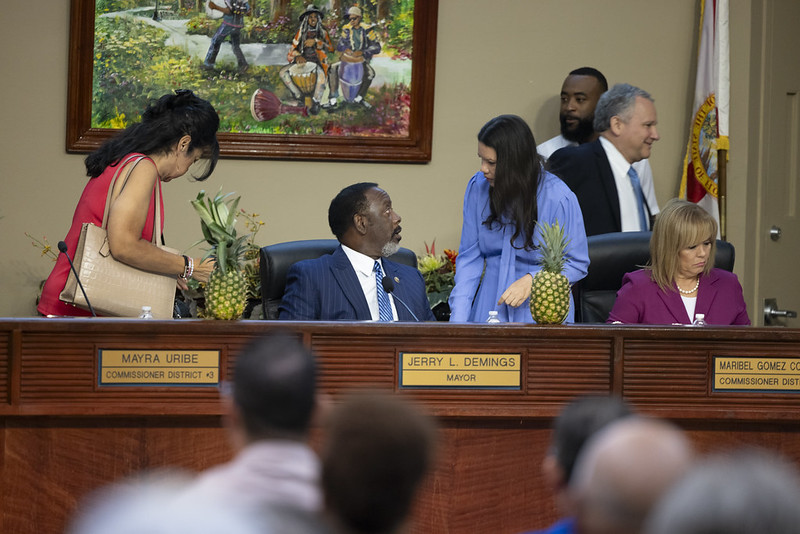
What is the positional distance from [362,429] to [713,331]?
2.08 metres

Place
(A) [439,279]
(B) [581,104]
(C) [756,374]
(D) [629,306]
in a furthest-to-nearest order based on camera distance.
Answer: (B) [581,104] < (A) [439,279] < (D) [629,306] < (C) [756,374]

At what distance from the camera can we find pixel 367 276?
3818mm

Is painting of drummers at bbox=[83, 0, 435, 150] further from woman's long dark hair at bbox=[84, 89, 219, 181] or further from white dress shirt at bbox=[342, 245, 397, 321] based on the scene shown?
woman's long dark hair at bbox=[84, 89, 219, 181]

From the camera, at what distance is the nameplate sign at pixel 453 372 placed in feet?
10.1

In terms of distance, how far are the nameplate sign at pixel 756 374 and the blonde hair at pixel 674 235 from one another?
66 centimetres

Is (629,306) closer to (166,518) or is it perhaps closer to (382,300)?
(382,300)

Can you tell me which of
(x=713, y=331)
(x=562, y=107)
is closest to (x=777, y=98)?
(x=562, y=107)

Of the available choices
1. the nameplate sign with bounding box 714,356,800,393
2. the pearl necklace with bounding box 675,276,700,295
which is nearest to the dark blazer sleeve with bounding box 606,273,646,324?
the pearl necklace with bounding box 675,276,700,295

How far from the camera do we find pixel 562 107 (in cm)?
539

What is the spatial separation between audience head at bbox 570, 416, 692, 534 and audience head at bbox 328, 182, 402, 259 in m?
2.61

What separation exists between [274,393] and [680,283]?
8.16 ft

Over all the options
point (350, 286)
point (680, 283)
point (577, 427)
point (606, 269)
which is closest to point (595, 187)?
point (606, 269)

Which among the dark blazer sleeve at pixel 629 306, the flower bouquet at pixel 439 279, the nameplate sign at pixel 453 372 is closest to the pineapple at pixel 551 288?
the nameplate sign at pixel 453 372

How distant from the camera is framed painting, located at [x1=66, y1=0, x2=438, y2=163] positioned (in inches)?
212
